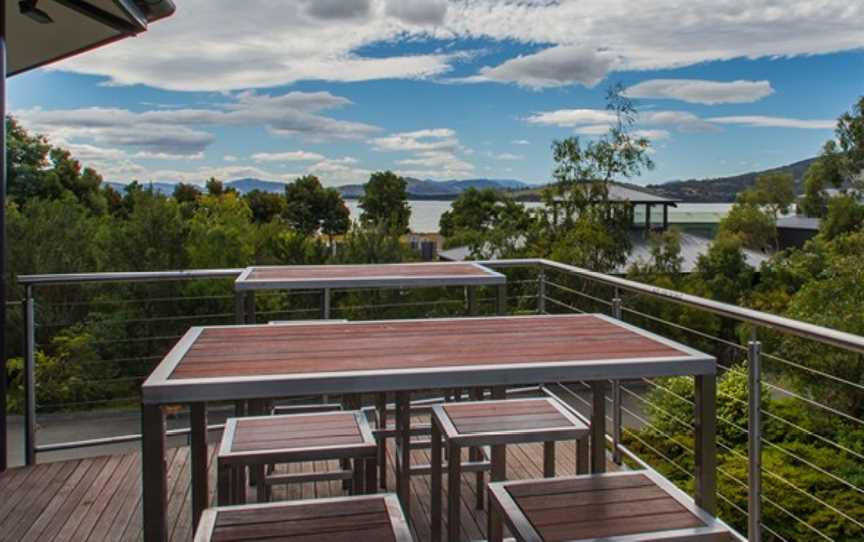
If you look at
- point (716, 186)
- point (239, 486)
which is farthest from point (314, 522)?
point (716, 186)

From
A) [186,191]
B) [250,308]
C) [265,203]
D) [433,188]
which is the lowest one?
[250,308]

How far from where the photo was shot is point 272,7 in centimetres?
1255

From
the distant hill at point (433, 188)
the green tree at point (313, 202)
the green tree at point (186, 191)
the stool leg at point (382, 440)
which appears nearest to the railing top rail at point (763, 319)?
the stool leg at point (382, 440)

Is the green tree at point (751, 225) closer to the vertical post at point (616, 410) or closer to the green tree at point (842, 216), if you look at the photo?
the green tree at point (842, 216)

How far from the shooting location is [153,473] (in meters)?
1.50

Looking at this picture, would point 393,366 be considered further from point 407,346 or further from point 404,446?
point 404,446

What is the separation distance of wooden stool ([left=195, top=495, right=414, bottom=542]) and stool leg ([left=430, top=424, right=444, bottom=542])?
0.62m

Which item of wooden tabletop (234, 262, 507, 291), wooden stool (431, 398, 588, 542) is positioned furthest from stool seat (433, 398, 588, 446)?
wooden tabletop (234, 262, 507, 291)

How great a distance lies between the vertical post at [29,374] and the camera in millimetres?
3301

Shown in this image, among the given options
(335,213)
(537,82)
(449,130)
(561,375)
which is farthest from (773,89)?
(561,375)

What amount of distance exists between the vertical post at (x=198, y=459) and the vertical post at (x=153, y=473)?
359 mm

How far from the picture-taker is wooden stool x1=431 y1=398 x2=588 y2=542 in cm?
213

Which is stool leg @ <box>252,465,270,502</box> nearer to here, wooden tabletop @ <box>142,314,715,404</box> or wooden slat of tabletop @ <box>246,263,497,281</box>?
wooden tabletop @ <box>142,314,715,404</box>

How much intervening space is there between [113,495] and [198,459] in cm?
137
